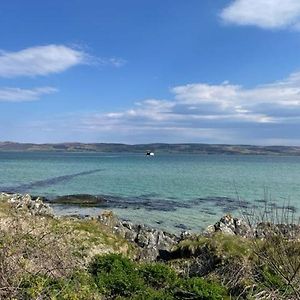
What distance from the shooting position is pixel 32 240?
38.9 ft

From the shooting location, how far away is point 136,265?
13617mm

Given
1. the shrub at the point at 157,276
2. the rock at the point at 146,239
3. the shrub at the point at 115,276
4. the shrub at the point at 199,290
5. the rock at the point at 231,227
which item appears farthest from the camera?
the rock at the point at 231,227

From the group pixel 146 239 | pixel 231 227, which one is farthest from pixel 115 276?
pixel 231 227

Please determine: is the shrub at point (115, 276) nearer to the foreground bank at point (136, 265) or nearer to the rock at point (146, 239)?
the foreground bank at point (136, 265)

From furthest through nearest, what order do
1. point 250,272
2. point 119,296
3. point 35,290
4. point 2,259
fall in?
point 250,272 → point 119,296 → point 2,259 → point 35,290

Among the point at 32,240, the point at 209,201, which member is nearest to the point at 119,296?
the point at 32,240

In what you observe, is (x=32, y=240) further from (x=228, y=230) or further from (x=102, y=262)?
(x=228, y=230)

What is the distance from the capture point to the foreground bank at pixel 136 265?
9.45m

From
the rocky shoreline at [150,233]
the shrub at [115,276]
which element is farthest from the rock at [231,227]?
the shrub at [115,276]

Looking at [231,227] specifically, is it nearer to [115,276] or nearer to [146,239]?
[146,239]

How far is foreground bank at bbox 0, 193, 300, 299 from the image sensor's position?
945cm

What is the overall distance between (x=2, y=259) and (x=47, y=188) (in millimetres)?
50749

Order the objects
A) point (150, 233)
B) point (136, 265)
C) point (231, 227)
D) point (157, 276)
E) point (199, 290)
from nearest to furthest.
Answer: point (199, 290)
point (157, 276)
point (136, 265)
point (150, 233)
point (231, 227)

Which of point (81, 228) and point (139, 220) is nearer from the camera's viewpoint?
point (81, 228)
